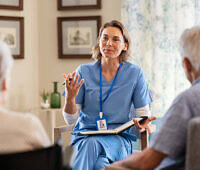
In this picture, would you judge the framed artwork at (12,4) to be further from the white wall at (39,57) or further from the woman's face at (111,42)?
the woman's face at (111,42)

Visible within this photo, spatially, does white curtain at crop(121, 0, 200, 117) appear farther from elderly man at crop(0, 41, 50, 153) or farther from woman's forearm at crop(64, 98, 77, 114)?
elderly man at crop(0, 41, 50, 153)

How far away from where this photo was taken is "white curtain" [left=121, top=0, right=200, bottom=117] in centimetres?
383

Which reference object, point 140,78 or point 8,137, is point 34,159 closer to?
point 8,137

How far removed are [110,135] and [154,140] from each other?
1.33 m

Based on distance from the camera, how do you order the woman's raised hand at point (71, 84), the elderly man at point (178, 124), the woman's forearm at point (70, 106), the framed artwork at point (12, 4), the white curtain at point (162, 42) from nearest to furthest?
1. the elderly man at point (178, 124)
2. the woman's raised hand at point (71, 84)
3. the woman's forearm at point (70, 106)
4. the white curtain at point (162, 42)
5. the framed artwork at point (12, 4)

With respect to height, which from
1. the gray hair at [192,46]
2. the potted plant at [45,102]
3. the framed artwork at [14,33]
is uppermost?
the framed artwork at [14,33]

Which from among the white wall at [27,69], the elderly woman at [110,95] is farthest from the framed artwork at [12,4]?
the elderly woman at [110,95]

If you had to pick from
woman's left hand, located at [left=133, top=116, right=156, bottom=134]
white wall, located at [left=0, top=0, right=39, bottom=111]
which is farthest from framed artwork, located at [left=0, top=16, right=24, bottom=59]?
woman's left hand, located at [left=133, top=116, right=156, bottom=134]

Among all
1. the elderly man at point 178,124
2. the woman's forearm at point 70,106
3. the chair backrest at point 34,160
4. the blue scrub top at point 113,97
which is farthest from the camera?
the blue scrub top at point 113,97

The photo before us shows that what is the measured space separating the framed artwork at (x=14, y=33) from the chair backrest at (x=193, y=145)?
3114 millimetres

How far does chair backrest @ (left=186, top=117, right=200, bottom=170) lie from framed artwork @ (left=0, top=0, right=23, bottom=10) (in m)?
3.23

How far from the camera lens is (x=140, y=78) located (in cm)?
312

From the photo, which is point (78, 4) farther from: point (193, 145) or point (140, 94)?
point (193, 145)

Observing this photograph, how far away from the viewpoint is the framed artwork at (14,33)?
13.7 ft
